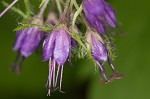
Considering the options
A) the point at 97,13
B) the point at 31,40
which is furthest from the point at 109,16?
the point at 31,40

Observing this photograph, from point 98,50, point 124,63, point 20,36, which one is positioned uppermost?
point 20,36

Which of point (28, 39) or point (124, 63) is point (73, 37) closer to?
point (28, 39)

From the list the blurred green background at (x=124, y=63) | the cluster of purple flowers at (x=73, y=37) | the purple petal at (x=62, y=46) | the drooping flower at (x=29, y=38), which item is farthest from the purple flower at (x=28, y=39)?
the blurred green background at (x=124, y=63)

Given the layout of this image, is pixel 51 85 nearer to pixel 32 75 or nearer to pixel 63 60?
pixel 63 60

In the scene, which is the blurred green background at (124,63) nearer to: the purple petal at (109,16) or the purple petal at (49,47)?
the purple petal at (109,16)

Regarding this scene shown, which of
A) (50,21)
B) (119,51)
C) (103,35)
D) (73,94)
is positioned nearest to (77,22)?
(103,35)

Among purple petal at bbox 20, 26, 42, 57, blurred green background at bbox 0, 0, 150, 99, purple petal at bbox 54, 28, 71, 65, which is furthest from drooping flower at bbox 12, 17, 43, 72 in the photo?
blurred green background at bbox 0, 0, 150, 99
